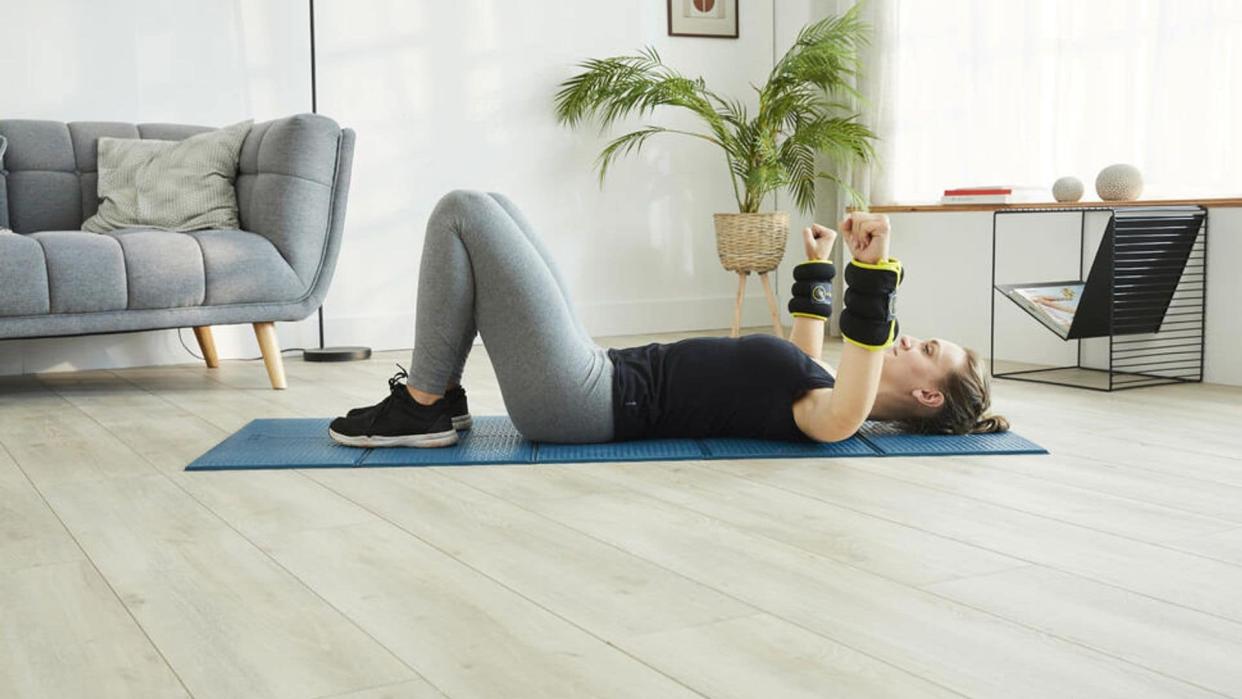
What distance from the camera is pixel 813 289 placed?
2387mm

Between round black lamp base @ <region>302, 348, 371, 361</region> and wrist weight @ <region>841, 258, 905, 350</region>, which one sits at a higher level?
wrist weight @ <region>841, 258, 905, 350</region>

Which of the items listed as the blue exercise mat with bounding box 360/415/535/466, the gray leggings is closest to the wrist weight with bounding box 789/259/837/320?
the gray leggings

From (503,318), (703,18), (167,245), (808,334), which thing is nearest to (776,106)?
(703,18)

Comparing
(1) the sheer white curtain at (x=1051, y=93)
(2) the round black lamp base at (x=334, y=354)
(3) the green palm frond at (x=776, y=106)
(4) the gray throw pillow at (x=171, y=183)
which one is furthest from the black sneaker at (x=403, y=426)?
(3) the green palm frond at (x=776, y=106)

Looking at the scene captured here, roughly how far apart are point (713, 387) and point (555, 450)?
1.08 feet

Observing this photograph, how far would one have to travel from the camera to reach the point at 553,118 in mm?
4887

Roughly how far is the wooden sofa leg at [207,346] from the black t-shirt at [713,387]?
7.11ft

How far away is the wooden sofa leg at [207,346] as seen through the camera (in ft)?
13.5

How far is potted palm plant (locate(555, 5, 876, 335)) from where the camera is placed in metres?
4.60

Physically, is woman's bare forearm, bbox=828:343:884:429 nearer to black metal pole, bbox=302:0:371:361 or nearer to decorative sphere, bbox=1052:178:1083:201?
decorative sphere, bbox=1052:178:1083:201

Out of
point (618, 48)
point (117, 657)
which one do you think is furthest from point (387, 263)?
point (117, 657)

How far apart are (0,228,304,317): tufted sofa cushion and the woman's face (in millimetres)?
1884

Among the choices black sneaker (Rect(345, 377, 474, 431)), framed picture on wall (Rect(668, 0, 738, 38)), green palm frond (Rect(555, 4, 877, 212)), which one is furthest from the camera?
framed picture on wall (Rect(668, 0, 738, 38))

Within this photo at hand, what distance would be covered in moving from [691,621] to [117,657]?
23.5 inches
